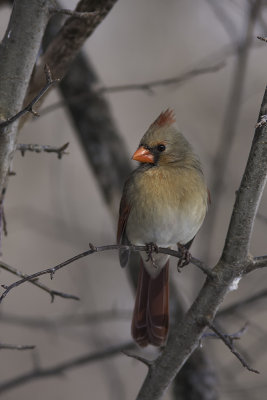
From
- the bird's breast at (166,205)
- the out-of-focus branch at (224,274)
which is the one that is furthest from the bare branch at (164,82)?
the out-of-focus branch at (224,274)

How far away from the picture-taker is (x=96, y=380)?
4.78 metres

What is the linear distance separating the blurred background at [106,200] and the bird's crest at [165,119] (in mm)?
964

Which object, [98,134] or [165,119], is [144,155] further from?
[98,134]

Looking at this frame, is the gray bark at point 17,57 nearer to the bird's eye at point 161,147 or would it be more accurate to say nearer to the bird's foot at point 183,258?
the bird's foot at point 183,258

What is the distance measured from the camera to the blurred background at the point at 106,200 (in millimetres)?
4340

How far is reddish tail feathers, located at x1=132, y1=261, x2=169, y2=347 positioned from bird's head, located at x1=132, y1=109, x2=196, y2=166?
615 millimetres

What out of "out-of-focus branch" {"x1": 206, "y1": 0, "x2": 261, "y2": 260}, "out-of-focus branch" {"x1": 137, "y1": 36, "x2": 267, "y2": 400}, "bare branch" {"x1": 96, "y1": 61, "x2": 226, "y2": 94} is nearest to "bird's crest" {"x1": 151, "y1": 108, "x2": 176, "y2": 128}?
"bare branch" {"x1": 96, "y1": 61, "x2": 226, "y2": 94}

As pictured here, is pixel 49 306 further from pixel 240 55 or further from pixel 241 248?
pixel 241 248

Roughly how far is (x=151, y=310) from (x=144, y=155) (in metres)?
0.69

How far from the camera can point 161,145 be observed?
271cm

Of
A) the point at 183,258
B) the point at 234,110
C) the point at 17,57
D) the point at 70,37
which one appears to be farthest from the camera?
the point at 234,110

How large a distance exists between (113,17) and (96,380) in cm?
351

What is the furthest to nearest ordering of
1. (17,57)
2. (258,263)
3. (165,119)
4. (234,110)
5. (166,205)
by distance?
(234,110) → (165,119) → (166,205) → (17,57) → (258,263)

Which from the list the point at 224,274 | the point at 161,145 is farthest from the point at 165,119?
the point at 224,274
